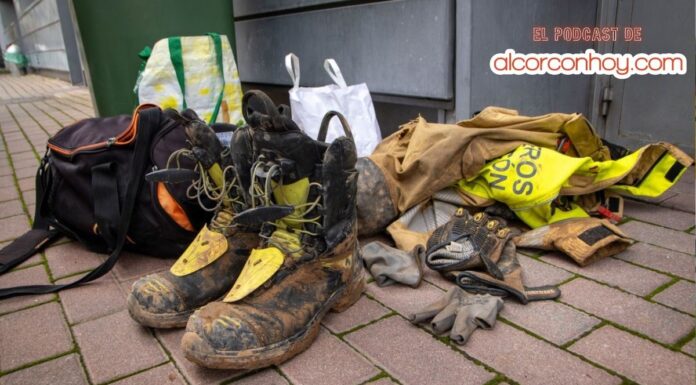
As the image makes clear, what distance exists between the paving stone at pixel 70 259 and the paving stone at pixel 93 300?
18cm

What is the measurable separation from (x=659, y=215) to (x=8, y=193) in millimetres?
3396

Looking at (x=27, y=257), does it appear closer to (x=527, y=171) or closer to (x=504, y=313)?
(x=504, y=313)

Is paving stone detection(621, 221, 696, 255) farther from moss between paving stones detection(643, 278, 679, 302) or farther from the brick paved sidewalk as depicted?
moss between paving stones detection(643, 278, 679, 302)

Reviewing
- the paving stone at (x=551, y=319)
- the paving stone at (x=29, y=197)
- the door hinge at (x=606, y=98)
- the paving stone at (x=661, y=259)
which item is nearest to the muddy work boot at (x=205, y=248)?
the paving stone at (x=551, y=319)

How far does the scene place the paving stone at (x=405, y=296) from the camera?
1664mm

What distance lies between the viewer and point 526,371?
4.34 feet

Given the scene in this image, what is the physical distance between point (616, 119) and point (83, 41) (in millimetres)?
3378

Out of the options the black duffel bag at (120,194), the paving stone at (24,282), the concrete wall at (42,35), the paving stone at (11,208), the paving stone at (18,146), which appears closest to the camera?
the paving stone at (24,282)

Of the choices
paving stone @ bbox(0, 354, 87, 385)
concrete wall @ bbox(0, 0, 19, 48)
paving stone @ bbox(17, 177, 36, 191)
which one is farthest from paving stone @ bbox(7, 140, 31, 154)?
concrete wall @ bbox(0, 0, 19, 48)

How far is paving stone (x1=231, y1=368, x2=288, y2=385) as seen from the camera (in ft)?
4.37

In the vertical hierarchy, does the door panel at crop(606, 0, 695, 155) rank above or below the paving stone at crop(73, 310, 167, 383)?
above

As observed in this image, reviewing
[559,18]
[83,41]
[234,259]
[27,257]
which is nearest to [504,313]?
[234,259]

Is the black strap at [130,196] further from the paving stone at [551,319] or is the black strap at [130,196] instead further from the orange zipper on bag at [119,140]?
the paving stone at [551,319]

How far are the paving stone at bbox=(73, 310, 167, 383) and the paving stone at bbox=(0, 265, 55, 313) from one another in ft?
0.97
